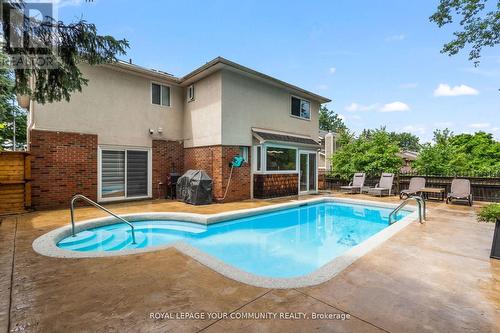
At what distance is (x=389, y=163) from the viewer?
15109mm

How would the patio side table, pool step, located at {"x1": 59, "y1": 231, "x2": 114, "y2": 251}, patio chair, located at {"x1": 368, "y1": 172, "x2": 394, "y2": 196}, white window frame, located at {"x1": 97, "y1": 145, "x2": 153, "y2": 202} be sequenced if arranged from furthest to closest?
patio chair, located at {"x1": 368, "y1": 172, "x2": 394, "y2": 196}
the patio side table
white window frame, located at {"x1": 97, "y1": 145, "x2": 153, "y2": 202}
pool step, located at {"x1": 59, "y1": 231, "x2": 114, "y2": 251}

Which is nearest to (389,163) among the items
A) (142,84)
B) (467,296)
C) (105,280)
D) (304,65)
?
(304,65)

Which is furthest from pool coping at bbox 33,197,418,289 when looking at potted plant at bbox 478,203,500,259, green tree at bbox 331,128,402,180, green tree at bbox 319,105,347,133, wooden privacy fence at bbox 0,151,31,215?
green tree at bbox 319,105,347,133

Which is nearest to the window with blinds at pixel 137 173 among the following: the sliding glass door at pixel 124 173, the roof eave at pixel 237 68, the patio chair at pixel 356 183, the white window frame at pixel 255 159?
the sliding glass door at pixel 124 173

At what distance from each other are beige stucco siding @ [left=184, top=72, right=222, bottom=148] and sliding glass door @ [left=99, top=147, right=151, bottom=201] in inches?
91.3

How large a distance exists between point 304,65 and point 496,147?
30395mm

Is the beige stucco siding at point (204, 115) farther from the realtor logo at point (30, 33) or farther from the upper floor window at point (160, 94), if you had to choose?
the realtor logo at point (30, 33)

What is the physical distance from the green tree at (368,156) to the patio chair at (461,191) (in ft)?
12.5

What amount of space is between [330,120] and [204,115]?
47.2 metres

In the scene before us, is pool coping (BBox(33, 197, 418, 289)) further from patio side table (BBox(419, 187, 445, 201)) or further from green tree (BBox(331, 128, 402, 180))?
green tree (BBox(331, 128, 402, 180))

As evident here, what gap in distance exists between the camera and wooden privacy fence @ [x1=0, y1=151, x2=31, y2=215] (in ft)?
26.4

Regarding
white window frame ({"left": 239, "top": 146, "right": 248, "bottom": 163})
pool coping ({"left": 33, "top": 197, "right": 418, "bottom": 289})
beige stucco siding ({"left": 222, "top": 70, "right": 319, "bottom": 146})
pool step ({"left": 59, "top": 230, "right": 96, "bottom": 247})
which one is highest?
beige stucco siding ({"left": 222, "top": 70, "right": 319, "bottom": 146})

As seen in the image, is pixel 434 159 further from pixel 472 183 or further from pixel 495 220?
pixel 495 220

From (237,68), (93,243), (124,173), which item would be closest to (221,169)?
(124,173)
